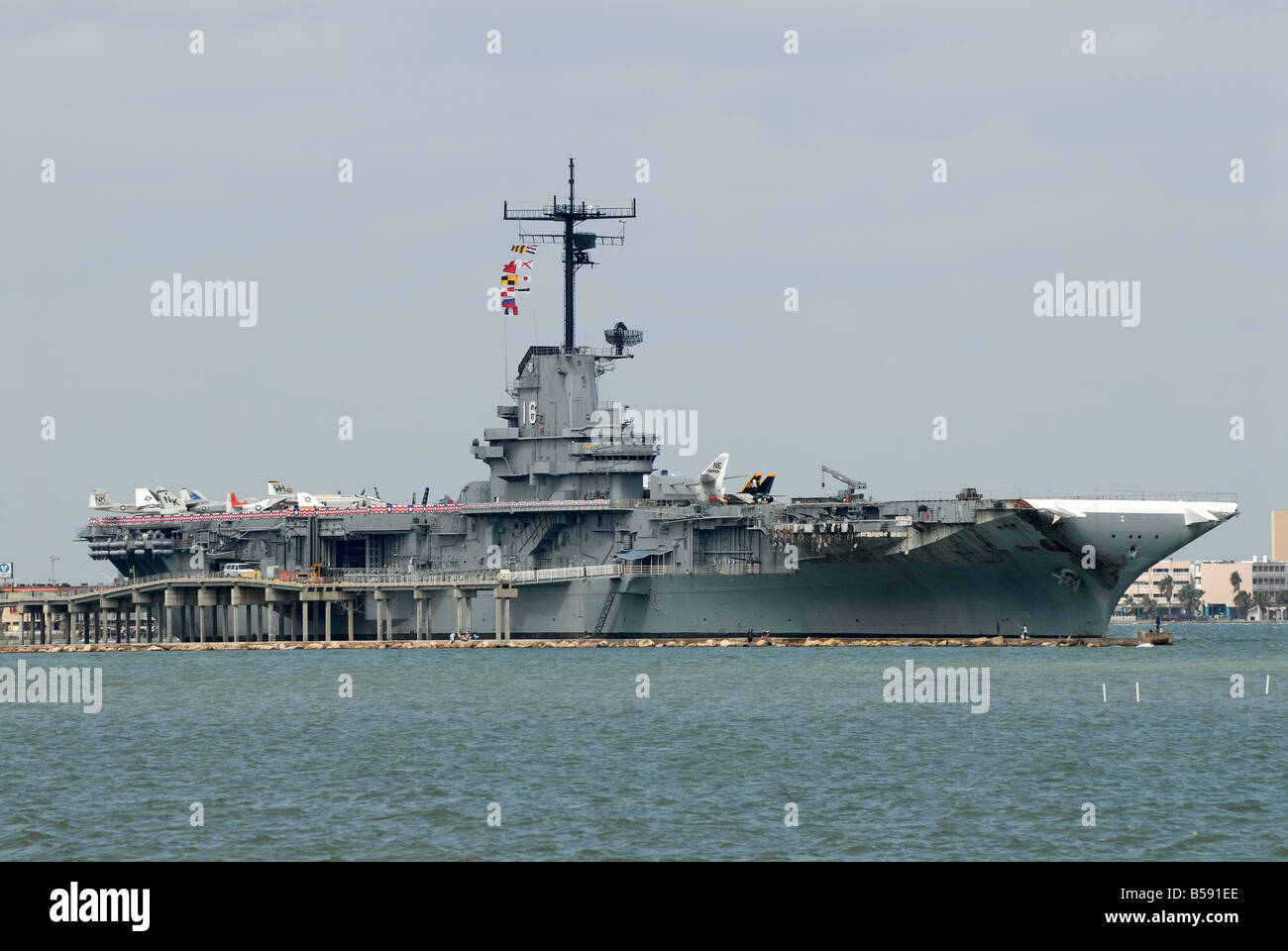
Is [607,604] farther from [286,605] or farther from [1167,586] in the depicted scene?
[1167,586]

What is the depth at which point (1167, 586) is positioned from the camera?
18612 cm

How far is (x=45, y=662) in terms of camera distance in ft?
222

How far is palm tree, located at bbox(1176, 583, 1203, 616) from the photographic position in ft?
603

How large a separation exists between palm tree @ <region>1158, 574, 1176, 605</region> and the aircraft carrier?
416ft

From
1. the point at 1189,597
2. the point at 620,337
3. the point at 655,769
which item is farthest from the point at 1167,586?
the point at 655,769

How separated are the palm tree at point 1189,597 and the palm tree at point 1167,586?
1.10 meters

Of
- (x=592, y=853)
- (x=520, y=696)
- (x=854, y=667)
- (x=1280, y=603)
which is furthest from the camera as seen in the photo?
(x=1280, y=603)

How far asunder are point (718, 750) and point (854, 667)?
2066 cm

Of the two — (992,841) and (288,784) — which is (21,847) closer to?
(288,784)

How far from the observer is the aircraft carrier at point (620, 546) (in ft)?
186

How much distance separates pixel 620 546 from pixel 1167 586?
13237 cm

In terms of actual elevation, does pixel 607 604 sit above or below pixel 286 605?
above

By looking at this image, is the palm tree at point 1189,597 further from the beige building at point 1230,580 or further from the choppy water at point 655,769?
the choppy water at point 655,769

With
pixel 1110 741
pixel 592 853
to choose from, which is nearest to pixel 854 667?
pixel 1110 741
